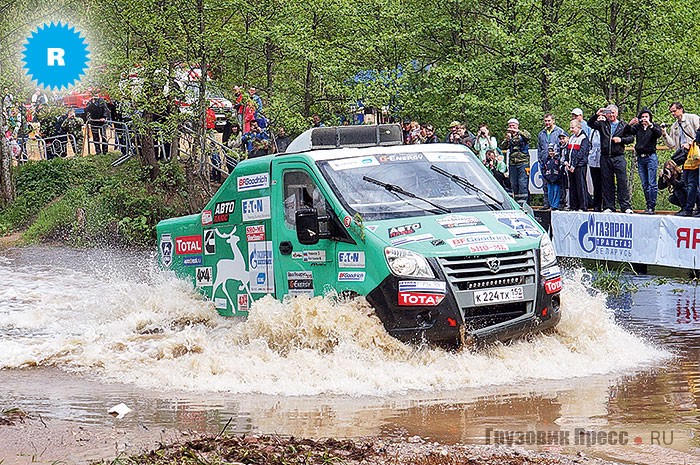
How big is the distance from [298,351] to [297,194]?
1913 millimetres

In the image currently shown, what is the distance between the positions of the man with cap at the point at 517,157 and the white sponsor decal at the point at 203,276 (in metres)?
10.9

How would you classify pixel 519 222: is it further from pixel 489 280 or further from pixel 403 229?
pixel 403 229

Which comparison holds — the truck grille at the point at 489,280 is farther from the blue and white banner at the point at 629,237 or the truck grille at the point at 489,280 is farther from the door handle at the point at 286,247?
the blue and white banner at the point at 629,237

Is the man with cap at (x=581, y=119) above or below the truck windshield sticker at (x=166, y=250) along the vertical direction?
above

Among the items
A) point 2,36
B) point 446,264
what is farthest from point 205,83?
point 446,264

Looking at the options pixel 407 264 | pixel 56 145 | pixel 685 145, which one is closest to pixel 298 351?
pixel 407 264

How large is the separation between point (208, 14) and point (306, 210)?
1519 cm

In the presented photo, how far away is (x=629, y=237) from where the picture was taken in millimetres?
17750

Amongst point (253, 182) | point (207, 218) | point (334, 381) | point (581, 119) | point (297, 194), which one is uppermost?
point (581, 119)

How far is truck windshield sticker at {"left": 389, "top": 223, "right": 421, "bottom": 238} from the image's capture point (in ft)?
32.8

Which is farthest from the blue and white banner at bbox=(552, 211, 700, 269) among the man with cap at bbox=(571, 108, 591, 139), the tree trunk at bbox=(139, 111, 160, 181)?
the tree trunk at bbox=(139, 111, 160, 181)

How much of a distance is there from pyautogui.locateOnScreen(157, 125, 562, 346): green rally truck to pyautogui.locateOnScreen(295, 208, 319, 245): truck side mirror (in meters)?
0.01

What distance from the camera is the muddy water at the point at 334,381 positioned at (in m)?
7.52

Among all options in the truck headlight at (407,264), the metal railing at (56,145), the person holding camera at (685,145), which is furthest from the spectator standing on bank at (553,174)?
the metal railing at (56,145)
